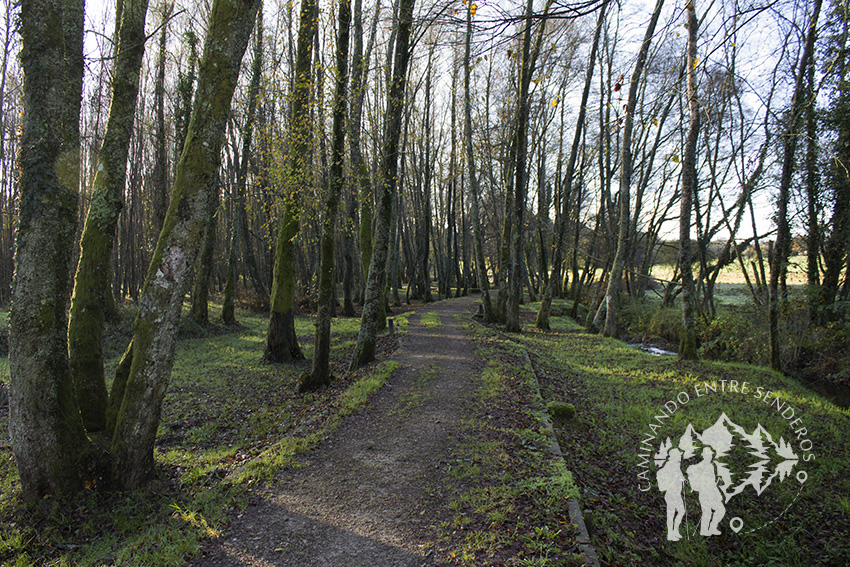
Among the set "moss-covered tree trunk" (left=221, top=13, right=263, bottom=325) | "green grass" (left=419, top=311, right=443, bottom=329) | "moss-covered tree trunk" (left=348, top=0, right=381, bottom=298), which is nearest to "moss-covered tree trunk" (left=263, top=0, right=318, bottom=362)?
"moss-covered tree trunk" (left=348, top=0, right=381, bottom=298)

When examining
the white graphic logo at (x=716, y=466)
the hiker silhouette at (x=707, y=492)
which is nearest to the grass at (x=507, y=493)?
the white graphic logo at (x=716, y=466)

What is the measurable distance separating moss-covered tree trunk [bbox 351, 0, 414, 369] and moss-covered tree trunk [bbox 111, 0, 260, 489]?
15.0 ft

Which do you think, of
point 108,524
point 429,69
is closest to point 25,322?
point 108,524

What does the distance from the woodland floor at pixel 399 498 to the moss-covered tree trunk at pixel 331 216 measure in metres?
1.74

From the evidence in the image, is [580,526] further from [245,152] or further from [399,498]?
[245,152]

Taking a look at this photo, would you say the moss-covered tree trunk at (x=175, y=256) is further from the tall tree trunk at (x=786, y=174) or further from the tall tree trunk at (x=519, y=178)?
the tall tree trunk at (x=519, y=178)

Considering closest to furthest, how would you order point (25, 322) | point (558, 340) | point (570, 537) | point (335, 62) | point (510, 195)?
1. point (570, 537)
2. point (25, 322)
3. point (335, 62)
4. point (558, 340)
5. point (510, 195)

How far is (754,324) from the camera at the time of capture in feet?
36.1

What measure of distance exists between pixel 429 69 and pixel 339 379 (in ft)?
62.6

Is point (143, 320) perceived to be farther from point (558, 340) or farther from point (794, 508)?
point (558, 340)

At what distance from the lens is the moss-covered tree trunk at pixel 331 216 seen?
7844 mm

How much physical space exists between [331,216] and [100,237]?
13.0ft

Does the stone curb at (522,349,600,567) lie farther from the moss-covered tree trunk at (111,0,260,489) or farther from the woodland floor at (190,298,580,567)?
the moss-covered tree trunk at (111,0,260,489)

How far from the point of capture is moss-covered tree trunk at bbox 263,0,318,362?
8.47 metres
